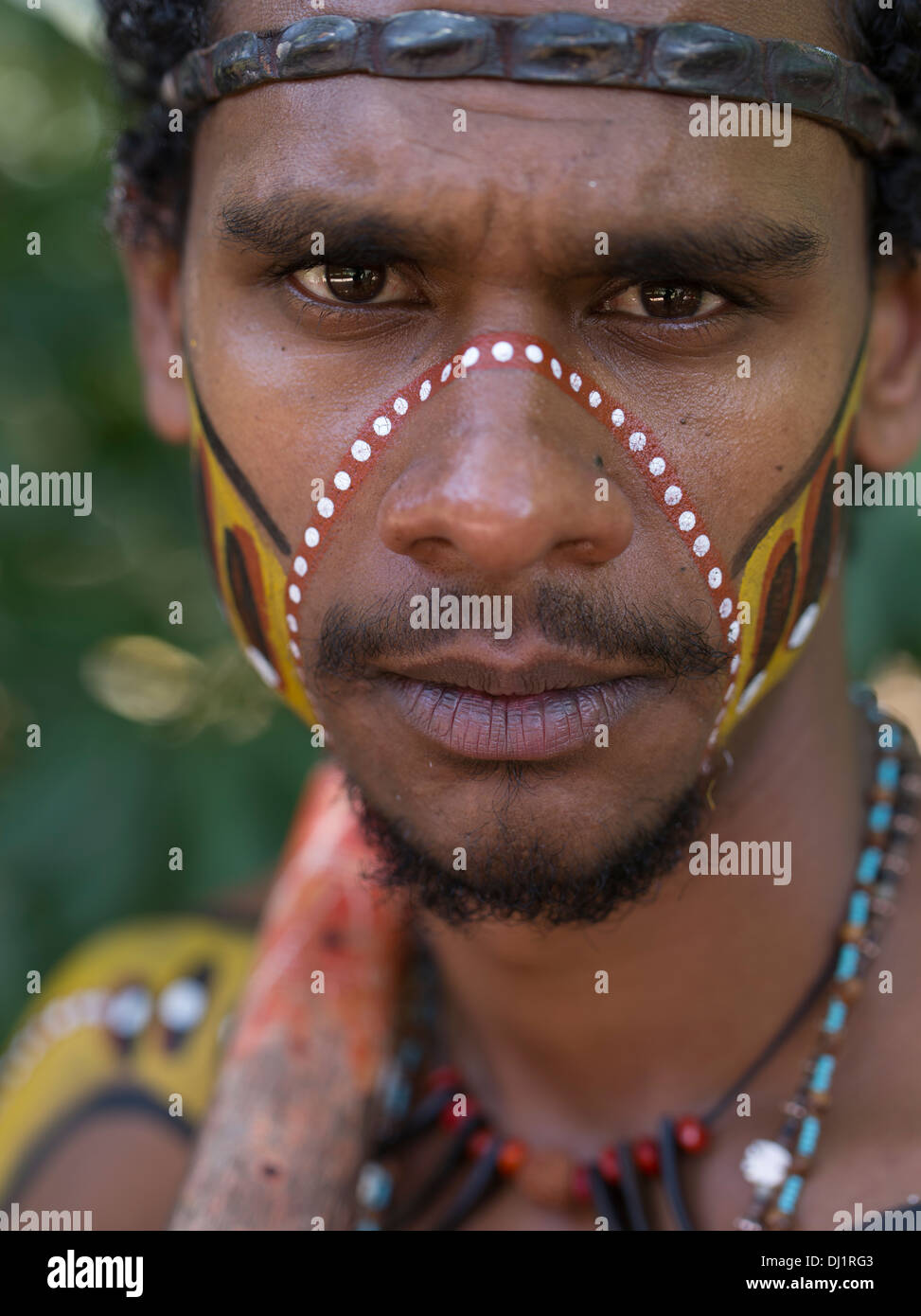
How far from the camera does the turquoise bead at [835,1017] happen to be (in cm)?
206

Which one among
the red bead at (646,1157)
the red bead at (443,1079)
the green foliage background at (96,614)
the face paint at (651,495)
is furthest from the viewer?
the green foliage background at (96,614)

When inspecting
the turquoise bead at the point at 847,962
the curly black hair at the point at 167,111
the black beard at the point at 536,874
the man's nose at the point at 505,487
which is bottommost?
the turquoise bead at the point at 847,962

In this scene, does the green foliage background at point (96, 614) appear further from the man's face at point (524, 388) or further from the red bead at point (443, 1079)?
the man's face at point (524, 388)

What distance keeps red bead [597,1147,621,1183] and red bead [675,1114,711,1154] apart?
0.12 meters

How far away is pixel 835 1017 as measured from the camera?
2066 millimetres

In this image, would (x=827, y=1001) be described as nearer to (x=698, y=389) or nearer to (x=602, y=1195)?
(x=602, y=1195)

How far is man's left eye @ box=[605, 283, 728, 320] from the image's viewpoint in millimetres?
1821

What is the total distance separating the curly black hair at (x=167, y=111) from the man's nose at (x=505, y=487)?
2.45 ft

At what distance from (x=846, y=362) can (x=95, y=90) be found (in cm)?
223

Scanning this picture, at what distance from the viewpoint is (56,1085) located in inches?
108

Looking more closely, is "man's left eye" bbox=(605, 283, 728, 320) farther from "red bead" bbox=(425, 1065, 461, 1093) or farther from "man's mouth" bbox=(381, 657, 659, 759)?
"red bead" bbox=(425, 1065, 461, 1093)

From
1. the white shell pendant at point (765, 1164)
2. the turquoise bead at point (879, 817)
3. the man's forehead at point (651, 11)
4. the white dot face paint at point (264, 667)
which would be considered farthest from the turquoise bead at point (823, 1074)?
the man's forehead at point (651, 11)

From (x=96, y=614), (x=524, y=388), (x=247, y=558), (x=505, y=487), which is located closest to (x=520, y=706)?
(x=505, y=487)

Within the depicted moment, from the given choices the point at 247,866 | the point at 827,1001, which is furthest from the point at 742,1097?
the point at 247,866
